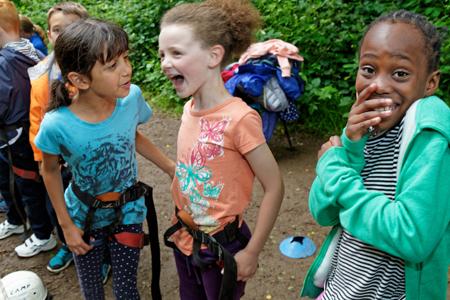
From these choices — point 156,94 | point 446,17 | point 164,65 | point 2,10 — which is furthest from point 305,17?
point 164,65

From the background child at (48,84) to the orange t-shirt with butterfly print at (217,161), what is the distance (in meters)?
0.96

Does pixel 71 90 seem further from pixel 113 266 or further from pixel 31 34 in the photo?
pixel 31 34

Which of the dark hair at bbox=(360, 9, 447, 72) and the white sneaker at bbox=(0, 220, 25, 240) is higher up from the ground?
the dark hair at bbox=(360, 9, 447, 72)

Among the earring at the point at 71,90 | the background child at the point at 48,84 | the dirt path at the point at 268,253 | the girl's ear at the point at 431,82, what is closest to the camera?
the girl's ear at the point at 431,82

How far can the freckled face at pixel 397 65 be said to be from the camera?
126 centimetres

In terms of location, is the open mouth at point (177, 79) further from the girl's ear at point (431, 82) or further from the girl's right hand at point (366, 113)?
the girl's ear at point (431, 82)

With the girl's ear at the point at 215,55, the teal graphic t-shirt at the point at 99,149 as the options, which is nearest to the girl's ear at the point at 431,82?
the girl's ear at the point at 215,55

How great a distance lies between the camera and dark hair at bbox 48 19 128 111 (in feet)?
6.54

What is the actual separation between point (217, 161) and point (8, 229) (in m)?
2.76

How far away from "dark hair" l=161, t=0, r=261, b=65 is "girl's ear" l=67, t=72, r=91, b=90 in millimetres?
491

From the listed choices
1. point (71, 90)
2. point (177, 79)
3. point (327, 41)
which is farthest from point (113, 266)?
point (327, 41)

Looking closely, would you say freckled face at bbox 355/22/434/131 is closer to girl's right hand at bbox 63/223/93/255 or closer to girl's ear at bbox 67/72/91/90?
girl's ear at bbox 67/72/91/90

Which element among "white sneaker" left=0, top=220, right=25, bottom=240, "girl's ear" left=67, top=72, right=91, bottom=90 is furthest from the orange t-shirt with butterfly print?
"white sneaker" left=0, top=220, right=25, bottom=240

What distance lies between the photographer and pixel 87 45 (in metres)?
1.99
